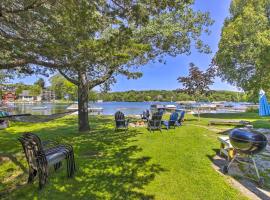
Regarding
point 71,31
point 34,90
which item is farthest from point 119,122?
point 34,90

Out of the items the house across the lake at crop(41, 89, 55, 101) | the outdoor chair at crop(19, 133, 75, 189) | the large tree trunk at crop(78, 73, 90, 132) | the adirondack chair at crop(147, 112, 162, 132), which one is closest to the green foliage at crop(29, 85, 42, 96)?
the house across the lake at crop(41, 89, 55, 101)

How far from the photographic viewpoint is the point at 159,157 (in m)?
6.12

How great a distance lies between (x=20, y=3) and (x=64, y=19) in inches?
45.4

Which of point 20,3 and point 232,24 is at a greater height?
point 232,24

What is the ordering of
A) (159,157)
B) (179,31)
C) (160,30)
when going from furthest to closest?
1. (179,31)
2. (160,30)
3. (159,157)

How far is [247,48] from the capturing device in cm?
1777

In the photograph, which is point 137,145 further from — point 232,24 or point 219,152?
point 232,24

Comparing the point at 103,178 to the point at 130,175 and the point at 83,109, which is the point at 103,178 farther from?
the point at 83,109

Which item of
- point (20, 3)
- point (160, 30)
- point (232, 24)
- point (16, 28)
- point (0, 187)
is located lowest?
point (0, 187)

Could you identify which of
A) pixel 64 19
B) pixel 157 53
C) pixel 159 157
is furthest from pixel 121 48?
pixel 157 53

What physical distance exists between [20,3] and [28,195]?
15.6 feet

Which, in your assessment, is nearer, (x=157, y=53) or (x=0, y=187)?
(x=0, y=187)

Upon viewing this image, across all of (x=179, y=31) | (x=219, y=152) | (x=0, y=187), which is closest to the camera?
(x=0, y=187)

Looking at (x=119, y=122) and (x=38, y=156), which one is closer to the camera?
(x=38, y=156)
